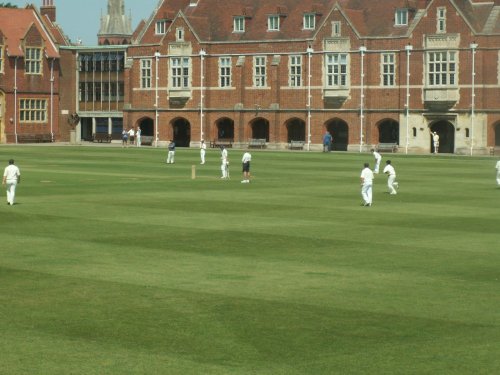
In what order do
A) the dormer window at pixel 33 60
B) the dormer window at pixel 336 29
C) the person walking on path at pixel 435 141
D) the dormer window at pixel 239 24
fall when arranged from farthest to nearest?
1. the dormer window at pixel 33 60
2. the dormer window at pixel 239 24
3. the dormer window at pixel 336 29
4. the person walking on path at pixel 435 141

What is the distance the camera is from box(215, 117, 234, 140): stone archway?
105750 millimetres

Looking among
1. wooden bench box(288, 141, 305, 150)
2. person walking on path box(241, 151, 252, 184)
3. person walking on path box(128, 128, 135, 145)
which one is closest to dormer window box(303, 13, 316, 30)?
wooden bench box(288, 141, 305, 150)

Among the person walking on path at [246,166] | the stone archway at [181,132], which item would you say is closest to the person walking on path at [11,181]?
the person walking on path at [246,166]

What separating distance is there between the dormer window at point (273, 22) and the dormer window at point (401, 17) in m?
10.8

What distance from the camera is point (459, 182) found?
54531mm

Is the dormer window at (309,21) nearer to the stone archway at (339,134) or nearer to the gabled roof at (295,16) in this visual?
the gabled roof at (295,16)

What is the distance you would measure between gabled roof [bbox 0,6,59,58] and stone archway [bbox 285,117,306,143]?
25994mm

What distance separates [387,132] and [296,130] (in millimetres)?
8353

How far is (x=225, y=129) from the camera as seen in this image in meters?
107

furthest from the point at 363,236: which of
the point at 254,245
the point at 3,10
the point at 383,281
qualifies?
the point at 3,10

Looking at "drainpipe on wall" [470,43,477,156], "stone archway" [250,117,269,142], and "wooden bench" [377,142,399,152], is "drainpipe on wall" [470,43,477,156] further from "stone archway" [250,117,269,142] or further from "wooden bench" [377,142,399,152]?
"stone archway" [250,117,269,142]

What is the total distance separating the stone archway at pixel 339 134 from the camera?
A: 100 meters

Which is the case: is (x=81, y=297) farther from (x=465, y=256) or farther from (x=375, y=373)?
(x=465, y=256)

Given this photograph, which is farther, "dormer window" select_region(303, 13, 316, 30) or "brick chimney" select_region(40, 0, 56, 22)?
"brick chimney" select_region(40, 0, 56, 22)
